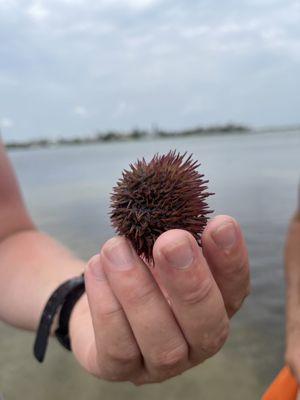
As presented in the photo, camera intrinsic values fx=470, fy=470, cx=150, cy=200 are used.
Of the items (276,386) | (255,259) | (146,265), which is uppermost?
(146,265)

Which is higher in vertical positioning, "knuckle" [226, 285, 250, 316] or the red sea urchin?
the red sea urchin

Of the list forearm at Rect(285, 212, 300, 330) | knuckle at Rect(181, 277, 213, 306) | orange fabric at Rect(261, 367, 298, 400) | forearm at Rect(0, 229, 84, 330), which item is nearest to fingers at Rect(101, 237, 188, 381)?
knuckle at Rect(181, 277, 213, 306)

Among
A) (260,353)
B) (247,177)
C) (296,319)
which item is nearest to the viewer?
(296,319)

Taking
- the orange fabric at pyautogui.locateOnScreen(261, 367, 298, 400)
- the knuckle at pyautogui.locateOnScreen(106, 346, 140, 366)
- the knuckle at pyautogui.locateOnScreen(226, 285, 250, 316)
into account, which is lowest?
the orange fabric at pyautogui.locateOnScreen(261, 367, 298, 400)

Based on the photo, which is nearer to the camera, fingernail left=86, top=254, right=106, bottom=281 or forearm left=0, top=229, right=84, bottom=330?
fingernail left=86, top=254, right=106, bottom=281

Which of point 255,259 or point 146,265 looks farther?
point 255,259

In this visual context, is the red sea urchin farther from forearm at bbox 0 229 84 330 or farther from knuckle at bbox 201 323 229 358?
forearm at bbox 0 229 84 330

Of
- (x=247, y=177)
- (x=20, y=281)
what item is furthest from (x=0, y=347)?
(x=247, y=177)

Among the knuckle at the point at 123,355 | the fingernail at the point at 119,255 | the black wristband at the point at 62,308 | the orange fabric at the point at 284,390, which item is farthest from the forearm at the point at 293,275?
the fingernail at the point at 119,255

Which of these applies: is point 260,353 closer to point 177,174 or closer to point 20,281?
point 20,281
